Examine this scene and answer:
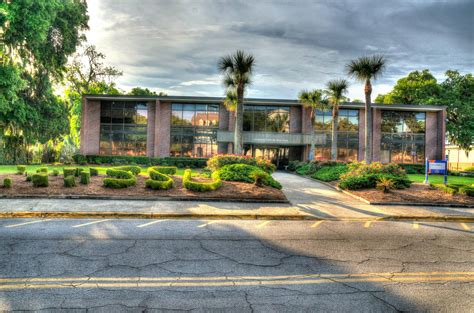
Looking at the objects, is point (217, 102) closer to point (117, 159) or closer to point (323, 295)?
point (117, 159)

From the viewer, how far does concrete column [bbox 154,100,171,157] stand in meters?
36.0

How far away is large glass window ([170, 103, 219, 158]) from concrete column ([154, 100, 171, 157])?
45 centimetres

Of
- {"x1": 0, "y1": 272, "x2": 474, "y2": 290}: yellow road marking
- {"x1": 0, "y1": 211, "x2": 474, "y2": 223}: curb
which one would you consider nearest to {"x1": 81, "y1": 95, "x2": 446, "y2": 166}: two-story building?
{"x1": 0, "y1": 211, "x2": 474, "y2": 223}: curb

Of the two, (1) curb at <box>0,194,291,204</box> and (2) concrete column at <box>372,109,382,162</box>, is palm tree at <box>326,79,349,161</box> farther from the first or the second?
Answer: (1) curb at <box>0,194,291,204</box>

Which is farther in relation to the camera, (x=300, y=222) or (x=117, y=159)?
(x=117, y=159)

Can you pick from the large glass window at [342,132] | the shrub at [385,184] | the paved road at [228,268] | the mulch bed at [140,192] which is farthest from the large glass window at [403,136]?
the paved road at [228,268]

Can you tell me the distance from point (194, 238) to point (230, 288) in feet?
9.95

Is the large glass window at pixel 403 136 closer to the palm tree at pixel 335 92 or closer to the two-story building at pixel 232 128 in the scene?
the two-story building at pixel 232 128

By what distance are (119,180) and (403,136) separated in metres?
35.0

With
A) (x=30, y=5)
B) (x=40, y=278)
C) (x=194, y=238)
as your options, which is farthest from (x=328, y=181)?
(x=30, y=5)

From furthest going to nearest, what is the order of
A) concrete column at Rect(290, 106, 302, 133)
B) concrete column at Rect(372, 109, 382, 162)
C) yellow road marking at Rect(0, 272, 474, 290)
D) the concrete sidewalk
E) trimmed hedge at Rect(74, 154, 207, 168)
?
concrete column at Rect(372, 109, 382, 162) → concrete column at Rect(290, 106, 302, 133) → trimmed hedge at Rect(74, 154, 207, 168) → the concrete sidewalk → yellow road marking at Rect(0, 272, 474, 290)

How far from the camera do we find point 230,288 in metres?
5.06

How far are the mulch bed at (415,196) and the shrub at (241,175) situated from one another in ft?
13.9

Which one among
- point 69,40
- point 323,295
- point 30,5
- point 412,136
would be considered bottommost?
point 323,295
